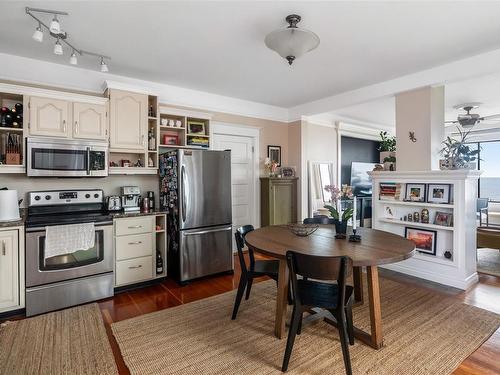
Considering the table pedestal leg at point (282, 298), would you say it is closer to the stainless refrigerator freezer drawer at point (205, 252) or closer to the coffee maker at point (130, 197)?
the stainless refrigerator freezer drawer at point (205, 252)

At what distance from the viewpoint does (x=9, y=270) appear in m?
2.56

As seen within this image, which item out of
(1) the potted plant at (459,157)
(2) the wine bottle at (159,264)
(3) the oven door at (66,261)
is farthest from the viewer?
(2) the wine bottle at (159,264)

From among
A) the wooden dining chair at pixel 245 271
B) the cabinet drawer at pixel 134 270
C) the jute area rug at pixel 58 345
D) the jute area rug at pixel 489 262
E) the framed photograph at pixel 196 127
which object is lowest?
the jute area rug at pixel 58 345

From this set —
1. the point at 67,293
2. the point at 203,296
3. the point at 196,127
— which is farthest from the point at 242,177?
the point at 67,293

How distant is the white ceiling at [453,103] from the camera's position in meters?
4.14

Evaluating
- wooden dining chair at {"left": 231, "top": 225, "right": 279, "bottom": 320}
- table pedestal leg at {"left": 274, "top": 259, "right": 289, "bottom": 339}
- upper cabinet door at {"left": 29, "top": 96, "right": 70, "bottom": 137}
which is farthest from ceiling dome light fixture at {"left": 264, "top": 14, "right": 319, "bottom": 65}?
upper cabinet door at {"left": 29, "top": 96, "right": 70, "bottom": 137}

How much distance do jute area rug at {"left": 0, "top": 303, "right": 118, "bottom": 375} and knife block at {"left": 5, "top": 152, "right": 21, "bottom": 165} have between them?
1520 mm

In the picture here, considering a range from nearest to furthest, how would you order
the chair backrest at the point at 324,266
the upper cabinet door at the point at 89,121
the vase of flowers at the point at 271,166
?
the chair backrest at the point at 324,266 < the upper cabinet door at the point at 89,121 < the vase of flowers at the point at 271,166

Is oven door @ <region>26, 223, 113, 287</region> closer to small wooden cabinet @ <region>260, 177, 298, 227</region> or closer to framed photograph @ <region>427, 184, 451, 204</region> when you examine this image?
small wooden cabinet @ <region>260, 177, 298, 227</region>

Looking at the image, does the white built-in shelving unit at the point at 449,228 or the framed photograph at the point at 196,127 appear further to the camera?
the framed photograph at the point at 196,127

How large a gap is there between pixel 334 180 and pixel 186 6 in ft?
14.5

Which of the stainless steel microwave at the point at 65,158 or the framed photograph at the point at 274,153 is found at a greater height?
the framed photograph at the point at 274,153

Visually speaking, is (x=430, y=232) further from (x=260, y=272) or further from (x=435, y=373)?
(x=260, y=272)

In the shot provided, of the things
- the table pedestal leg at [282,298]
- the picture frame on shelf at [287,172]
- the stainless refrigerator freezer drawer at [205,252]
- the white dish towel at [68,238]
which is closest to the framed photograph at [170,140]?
the stainless refrigerator freezer drawer at [205,252]
